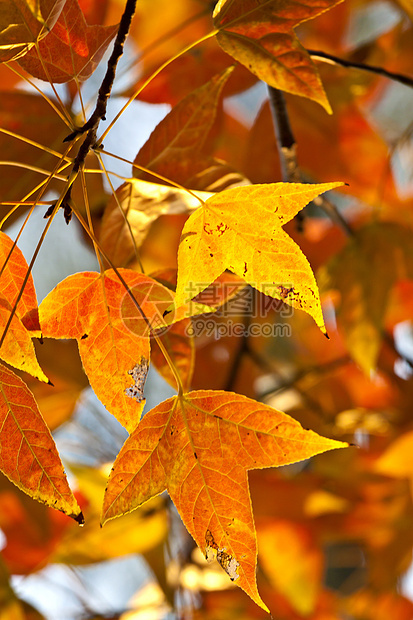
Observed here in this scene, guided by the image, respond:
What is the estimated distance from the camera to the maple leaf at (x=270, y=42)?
262mm

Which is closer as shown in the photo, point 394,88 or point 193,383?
point 193,383

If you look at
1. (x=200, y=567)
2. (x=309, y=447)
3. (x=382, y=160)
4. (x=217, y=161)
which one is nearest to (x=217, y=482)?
(x=309, y=447)

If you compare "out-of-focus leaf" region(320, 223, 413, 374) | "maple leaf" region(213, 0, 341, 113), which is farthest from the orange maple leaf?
"out-of-focus leaf" region(320, 223, 413, 374)

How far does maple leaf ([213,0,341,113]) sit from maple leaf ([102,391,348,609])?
160 mm

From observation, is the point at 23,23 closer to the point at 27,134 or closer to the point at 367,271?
the point at 27,134

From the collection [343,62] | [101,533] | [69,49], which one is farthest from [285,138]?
[101,533]

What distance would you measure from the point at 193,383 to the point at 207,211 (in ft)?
1.46

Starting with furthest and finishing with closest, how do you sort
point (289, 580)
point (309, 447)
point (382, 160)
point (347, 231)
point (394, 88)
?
point (394, 88), point (289, 580), point (382, 160), point (347, 231), point (309, 447)

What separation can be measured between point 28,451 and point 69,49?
20 cm

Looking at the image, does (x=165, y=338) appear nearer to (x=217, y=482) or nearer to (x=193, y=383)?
(x=217, y=482)

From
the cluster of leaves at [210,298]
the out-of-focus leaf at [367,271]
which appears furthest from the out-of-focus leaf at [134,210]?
the out-of-focus leaf at [367,271]

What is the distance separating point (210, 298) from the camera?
326 millimetres

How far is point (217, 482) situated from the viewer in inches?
10.4

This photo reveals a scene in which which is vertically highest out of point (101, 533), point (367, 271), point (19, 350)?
point (19, 350)
